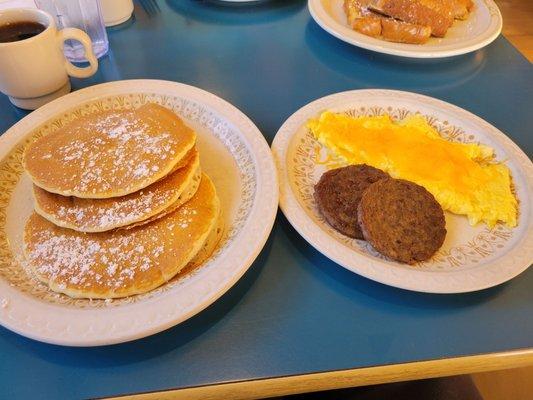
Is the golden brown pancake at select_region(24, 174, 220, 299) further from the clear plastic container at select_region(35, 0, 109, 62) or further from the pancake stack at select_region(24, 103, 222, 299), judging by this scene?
the clear plastic container at select_region(35, 0, 109, 62)

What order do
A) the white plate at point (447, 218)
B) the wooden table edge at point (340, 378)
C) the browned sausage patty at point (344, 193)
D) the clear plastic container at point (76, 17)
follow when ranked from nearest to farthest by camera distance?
1. the wooden table edge at point (340, 378)
2. the white plate at point (447, 218)
3. the browned sausage patty at point (344, 193)
4. the clear plastic container at point (76, 17)

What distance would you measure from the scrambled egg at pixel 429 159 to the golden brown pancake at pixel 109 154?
1.40ft

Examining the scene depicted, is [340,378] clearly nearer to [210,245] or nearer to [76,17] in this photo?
[210,245]

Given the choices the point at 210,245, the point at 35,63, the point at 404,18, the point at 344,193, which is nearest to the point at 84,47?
the point at 35,63

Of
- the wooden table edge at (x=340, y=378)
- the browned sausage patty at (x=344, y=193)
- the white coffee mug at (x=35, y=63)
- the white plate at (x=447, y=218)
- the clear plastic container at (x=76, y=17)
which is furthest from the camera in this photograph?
the clear plastic container at (x=76, y=17)

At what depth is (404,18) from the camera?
5.15 feet

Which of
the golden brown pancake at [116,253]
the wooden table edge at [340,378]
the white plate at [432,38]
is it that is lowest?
the wooden table edge at [340,378]

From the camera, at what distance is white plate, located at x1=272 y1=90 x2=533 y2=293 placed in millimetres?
846

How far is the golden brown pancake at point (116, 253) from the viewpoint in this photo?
0.82 metres

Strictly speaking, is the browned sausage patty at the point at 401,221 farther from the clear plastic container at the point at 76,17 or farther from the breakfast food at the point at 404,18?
the clear plastic container at the point at 76,17

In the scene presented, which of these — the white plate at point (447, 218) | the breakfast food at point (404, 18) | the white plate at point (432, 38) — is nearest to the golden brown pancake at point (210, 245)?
the white plate at point (447, 218)

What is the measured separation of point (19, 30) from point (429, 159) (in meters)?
1.18

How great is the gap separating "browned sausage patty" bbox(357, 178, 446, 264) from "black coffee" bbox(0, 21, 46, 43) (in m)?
1.01

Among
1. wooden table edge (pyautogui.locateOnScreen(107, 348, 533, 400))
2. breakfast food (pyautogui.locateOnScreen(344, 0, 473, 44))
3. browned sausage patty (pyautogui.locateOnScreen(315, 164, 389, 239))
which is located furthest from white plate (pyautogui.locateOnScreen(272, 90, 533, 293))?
breakfast food (pyautogui.locateOnScreen(344, 0, 473, 44))
